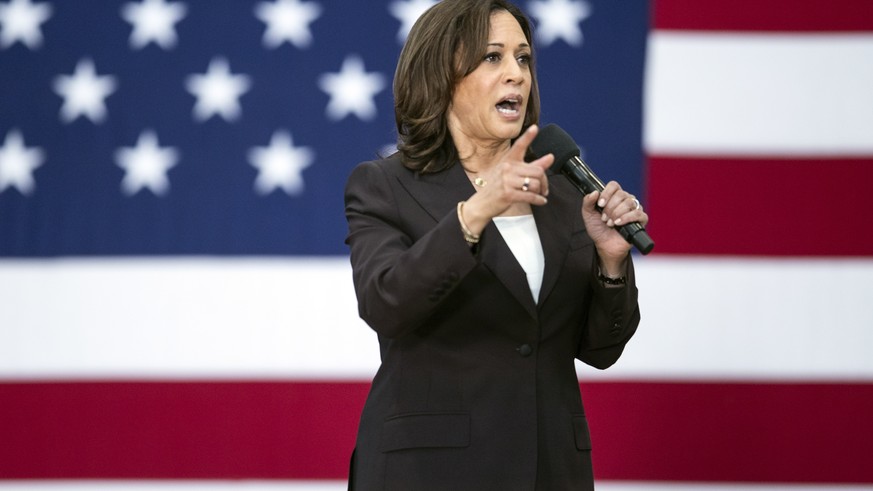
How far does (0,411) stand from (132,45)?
3.01 feet

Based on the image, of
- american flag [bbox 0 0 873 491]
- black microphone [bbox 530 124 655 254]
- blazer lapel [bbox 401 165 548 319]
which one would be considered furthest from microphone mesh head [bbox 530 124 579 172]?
american flag [bbox 0 0 873 491]

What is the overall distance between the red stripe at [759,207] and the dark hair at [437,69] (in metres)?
1.03

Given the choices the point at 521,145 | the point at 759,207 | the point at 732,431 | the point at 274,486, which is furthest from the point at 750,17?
the point at 274,486

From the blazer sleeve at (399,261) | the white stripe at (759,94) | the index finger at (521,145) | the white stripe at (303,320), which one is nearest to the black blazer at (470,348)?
the blazer sleeve at (399,261)

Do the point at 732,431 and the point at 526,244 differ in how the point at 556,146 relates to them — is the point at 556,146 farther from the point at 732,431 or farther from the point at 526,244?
the point at 732,431

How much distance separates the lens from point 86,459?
2.44m

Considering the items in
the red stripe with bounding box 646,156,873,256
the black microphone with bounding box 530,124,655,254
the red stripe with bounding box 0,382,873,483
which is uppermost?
the red stripe with bounding box 646,156,873,256

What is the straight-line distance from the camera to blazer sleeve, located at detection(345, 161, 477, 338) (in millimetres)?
1222

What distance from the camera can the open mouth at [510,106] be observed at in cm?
145

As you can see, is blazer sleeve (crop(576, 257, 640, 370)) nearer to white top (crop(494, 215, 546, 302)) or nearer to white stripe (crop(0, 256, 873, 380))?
white top (crop(494, 215, 546, 302))

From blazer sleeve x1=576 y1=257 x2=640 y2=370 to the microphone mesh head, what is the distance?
0.50ft

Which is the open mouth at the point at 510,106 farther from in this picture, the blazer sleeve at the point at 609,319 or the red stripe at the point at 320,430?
the red stripe at the point at 320,430

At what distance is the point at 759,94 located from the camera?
95.5 inches

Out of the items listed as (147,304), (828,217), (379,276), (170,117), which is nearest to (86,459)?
(147,304)
